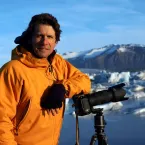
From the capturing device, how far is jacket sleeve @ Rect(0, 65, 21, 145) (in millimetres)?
1485

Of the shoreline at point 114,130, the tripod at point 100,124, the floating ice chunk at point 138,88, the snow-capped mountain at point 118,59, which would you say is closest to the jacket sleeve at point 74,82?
the tripod at point 100,124

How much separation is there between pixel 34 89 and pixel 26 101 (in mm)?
62

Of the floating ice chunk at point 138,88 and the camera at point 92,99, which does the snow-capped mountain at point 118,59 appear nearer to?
the floating ice chunk at point 138,88

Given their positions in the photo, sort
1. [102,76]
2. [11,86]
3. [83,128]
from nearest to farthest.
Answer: [11,86]
[83,128]
[102,76]

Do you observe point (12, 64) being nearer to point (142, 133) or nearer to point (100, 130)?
point (100, 130)

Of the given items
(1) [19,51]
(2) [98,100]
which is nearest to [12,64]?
(1) [19,51]

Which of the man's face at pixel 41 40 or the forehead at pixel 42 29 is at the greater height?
the forehead at pixel 42 29

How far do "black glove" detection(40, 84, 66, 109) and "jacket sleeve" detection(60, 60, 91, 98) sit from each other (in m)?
0.07

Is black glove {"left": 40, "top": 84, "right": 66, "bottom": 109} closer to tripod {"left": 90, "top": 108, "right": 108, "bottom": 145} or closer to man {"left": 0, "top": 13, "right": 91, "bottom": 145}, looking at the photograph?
man {"left": 0, "top": 13, "right": 91, "bottom": 145}

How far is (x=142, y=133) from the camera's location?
17.4ft

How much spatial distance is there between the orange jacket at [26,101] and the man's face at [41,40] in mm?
39

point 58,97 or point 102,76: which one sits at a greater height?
point 102,76

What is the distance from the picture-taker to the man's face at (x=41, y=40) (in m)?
1.61

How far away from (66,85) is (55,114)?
0.14 metres
